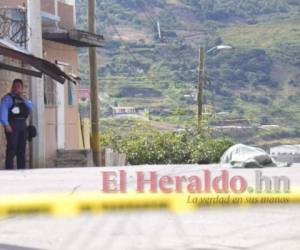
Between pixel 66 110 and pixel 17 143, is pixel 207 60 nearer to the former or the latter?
pixel 66 110

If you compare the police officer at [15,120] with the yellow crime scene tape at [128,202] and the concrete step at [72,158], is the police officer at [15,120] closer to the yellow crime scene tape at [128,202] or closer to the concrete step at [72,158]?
the yellow crime scene tape at [128,202]

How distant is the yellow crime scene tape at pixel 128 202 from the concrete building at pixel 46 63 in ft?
22.5

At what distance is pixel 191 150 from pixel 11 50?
17.3 m

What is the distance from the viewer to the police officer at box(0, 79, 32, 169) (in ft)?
51.8

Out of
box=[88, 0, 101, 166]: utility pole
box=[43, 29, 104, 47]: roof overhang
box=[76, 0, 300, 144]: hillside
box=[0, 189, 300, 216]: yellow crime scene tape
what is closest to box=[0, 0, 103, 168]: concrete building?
box=[43, 29, 104, 47]: roof overhang

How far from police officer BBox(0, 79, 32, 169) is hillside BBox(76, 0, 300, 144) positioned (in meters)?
29.0

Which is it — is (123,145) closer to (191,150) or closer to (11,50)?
(191,150)

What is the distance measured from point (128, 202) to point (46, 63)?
25.3ft

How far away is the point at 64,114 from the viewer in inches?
1024

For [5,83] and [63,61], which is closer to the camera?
[5,83]

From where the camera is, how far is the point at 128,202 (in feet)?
31.3

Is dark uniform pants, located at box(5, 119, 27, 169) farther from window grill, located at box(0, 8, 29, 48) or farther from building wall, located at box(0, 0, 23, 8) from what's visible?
building wall, located at box(0, 0, 23, 8)

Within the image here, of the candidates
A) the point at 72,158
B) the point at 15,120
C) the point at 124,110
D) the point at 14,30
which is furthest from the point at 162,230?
the point at 124,110

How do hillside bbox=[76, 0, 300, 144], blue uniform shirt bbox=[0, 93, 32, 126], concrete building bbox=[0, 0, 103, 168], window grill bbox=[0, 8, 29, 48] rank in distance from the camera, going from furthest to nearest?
hillside bbox=[76, 0, 300, 144]
window grill bbox=[0, 8, 29, 48]
concrete building bbox=[0, 0, 103, 168]
blue uniform shirt bbox=[0, 93, 32, 126]
